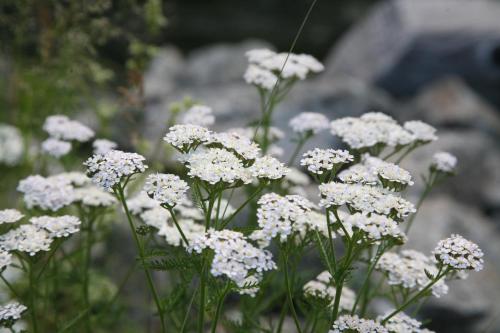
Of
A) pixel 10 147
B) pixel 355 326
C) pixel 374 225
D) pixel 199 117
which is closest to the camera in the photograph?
pixel 374 225

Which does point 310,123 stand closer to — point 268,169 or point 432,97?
point 268,169

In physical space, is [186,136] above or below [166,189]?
above

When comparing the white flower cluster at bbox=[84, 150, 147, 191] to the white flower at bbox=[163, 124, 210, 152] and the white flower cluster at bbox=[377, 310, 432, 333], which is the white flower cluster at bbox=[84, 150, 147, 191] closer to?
the white flower at bbox=[163, 124, 210, 152]

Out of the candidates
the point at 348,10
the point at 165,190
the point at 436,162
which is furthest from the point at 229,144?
the point at 348,10

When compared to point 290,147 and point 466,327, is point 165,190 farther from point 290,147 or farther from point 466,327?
point 290,147

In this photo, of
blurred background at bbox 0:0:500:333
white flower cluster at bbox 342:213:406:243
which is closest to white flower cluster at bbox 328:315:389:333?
white flower cluster at bbox 342:213:406:243

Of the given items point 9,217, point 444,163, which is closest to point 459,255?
point 444,163
